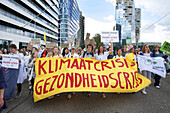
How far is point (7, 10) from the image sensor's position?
82.0ft

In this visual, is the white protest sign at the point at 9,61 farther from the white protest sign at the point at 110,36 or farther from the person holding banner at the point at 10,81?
the white protest sign at the point at 110,36

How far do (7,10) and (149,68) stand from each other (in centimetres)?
2972

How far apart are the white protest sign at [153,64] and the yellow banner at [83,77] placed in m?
0.92

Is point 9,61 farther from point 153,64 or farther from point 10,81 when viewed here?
point 153,64

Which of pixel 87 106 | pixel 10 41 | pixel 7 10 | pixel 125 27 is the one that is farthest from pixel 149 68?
pixel 125 27

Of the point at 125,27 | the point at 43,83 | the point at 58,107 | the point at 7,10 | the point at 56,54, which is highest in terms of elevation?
the point at 125,27

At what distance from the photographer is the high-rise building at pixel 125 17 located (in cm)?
6875

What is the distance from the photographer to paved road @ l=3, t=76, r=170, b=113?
321 centimetres

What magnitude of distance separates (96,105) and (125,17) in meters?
74.8

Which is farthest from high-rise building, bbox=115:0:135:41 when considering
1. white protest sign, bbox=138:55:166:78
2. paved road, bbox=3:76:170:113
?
paved road, bbox=3:76:170:113

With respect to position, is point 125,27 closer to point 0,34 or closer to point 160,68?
point 0,34

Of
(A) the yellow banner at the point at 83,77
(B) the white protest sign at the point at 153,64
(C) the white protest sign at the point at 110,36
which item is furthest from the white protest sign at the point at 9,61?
(B) the white protest sign at the point at 153,64

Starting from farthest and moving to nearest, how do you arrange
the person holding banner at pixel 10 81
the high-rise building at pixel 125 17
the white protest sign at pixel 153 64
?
the high-rise building at pixel 125 17 → the white protest sign at pixel 153 64 → the person holding banner at pixel 10 81

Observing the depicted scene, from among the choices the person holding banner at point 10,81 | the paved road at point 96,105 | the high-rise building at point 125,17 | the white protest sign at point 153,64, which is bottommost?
the paved road at point 96,105
